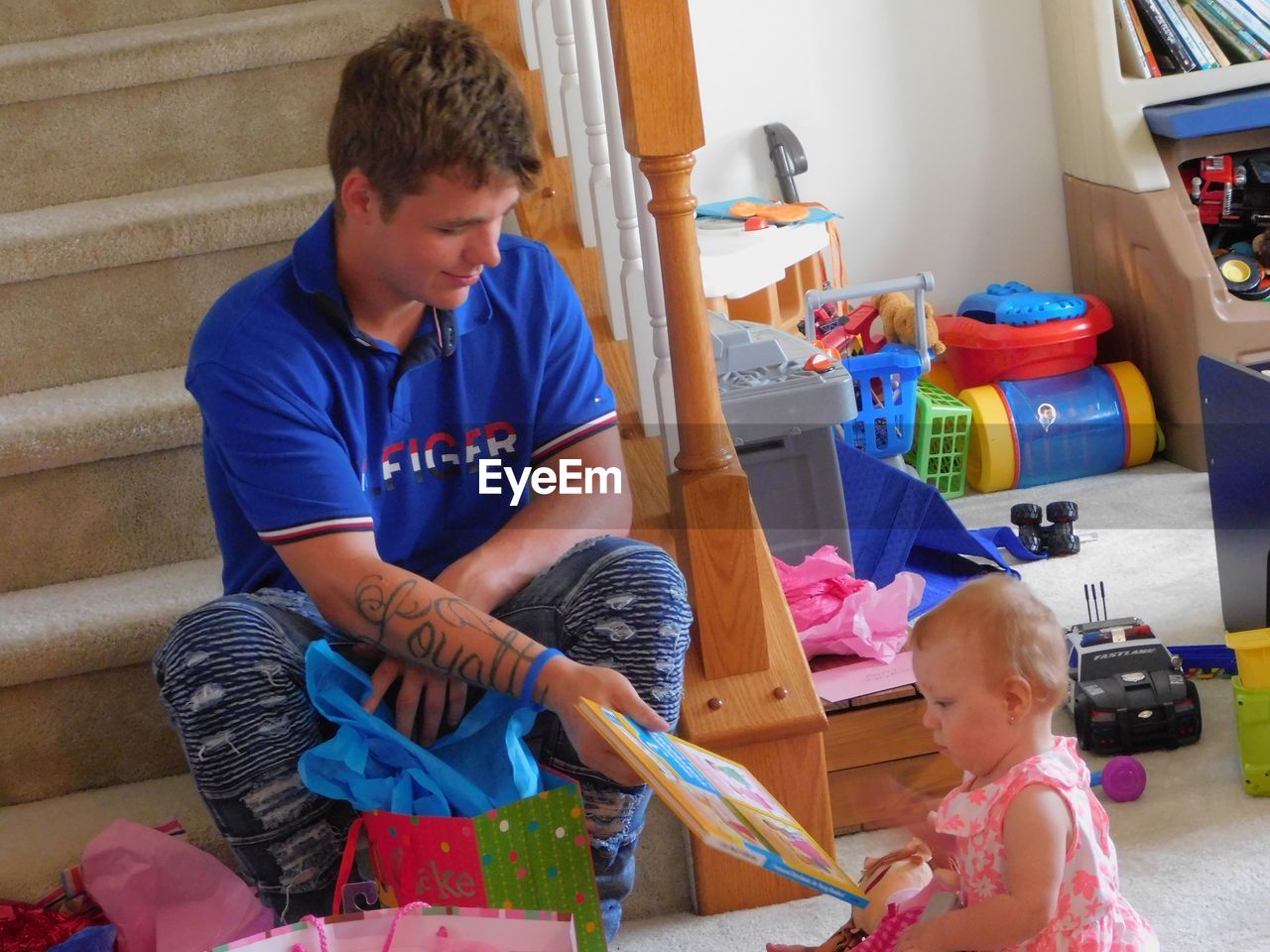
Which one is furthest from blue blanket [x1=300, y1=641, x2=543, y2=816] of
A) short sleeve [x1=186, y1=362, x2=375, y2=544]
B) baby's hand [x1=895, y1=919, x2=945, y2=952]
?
baby's hand [x1=895, y1=919, x2=945, y2=952]

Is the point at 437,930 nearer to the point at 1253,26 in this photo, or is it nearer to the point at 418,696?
the point at 418,696

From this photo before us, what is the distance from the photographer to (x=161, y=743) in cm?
155

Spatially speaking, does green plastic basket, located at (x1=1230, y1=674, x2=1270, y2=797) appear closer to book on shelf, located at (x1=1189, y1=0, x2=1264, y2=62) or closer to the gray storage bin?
the gray storage bin

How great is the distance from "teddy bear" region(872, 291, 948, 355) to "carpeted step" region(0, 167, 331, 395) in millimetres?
1327

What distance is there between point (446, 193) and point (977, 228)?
85.3 inches

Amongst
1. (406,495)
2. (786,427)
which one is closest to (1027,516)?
(786,427)

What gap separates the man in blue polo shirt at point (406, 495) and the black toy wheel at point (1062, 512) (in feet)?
3.83

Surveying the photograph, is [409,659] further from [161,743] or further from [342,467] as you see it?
[161,743]

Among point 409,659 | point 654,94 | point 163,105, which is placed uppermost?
point 163,105

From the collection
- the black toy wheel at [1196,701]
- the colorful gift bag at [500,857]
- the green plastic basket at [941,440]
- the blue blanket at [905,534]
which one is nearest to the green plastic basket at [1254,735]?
the black toy wheel at [1196,701]

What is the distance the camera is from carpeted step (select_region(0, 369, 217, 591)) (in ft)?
5.22

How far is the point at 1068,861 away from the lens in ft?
3.42

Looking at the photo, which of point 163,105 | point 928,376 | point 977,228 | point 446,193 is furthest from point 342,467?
point 977,228
